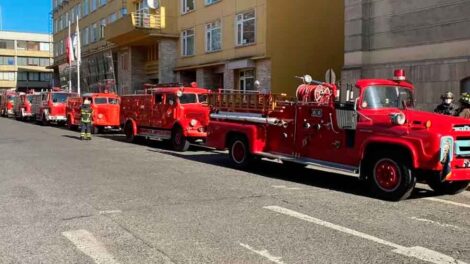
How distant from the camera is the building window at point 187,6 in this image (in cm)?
3615

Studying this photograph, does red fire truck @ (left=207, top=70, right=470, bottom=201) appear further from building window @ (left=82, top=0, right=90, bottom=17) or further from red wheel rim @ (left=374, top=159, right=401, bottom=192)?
building window @ (left=82, top=0, right=90, bottom=17)

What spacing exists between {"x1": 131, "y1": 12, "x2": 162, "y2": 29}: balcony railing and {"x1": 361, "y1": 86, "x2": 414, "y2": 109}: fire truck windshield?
28.5 m

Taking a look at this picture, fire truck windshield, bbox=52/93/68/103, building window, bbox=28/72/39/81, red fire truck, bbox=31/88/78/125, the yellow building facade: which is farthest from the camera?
building window, bbox=28/72/39/81

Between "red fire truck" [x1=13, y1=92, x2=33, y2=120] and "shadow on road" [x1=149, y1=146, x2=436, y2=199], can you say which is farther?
"red fire truck" [x1=13, y1=92, x2=33, y2=120]

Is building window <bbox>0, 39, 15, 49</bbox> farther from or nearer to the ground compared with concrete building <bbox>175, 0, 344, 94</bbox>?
farther from the ground

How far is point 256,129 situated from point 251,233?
625 cm

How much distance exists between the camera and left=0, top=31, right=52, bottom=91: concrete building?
111 m

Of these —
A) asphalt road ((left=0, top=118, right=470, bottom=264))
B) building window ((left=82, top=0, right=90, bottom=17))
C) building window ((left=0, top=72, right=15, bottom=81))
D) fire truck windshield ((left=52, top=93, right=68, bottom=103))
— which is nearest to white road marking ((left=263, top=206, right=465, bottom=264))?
asphalt road ((left=0, top=118, right=470, bottom=264))

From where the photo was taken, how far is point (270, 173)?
12914mm

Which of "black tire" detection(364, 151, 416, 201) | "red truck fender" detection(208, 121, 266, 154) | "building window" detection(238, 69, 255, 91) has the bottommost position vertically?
"black tire" detection(364, 151, 416, 201)

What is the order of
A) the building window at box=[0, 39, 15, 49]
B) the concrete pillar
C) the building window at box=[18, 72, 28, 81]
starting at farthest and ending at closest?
the building window at box=[0, 39, 15, 49] → the building window at box=[18, 72, 28, 81] → the concrete pillar

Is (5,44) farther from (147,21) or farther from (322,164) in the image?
(322,164)

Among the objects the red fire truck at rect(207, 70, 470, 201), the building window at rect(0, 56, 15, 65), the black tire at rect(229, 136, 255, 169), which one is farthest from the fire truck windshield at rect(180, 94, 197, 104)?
the building window at rect(0, 56, 15, 65)

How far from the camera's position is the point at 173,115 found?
1914cm
